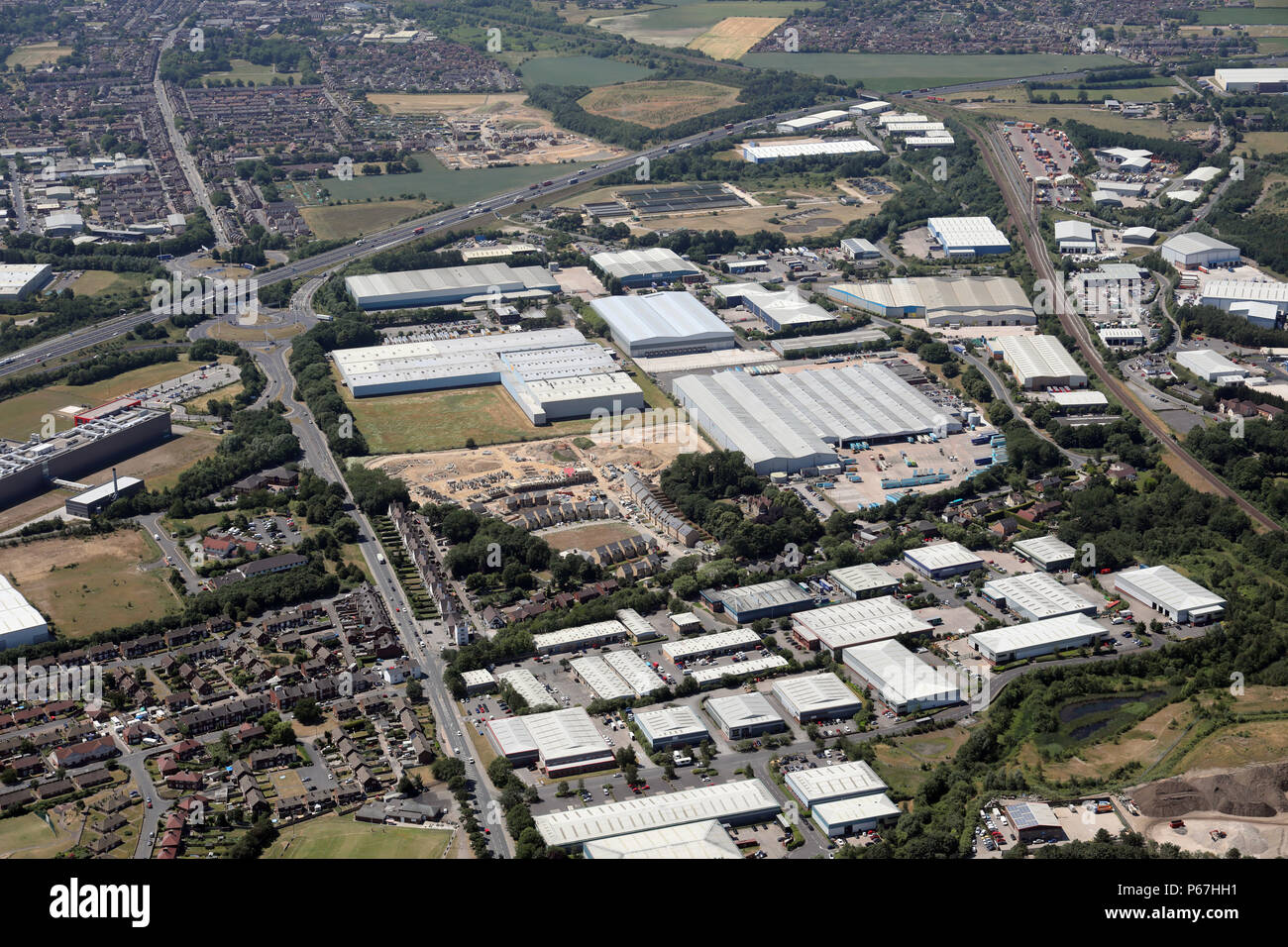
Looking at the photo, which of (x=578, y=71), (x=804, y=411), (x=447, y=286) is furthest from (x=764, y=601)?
(x=578, y=71)

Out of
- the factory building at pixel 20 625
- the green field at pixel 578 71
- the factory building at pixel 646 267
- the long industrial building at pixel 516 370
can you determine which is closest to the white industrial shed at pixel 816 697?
the factory building at pixel 20 625

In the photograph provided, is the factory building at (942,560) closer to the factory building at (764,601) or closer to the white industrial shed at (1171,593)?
the factory building at (764,601)

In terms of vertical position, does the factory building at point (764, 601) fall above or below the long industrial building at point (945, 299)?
below

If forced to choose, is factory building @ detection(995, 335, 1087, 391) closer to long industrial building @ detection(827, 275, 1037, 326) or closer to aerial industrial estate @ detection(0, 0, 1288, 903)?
aerial industrial estate @ detection(0, 0, 1288, 903)

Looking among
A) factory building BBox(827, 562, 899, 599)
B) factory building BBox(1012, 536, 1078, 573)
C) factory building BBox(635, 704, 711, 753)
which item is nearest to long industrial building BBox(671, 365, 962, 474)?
factory building BBox(827, 562, 899, 599)

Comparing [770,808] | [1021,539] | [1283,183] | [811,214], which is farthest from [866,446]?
[1283,183]
